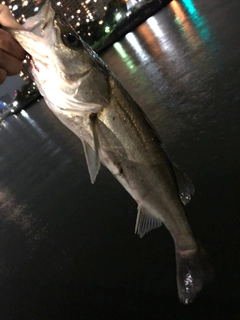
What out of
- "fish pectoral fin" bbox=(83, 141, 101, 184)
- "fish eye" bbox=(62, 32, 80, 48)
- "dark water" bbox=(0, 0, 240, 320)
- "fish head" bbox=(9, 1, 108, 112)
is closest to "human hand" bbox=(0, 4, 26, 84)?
"fish head" bbox=(9, 1, 108, 112)

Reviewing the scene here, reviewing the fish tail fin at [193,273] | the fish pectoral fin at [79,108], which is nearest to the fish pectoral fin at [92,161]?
the fish pectoral fin at [79,108]

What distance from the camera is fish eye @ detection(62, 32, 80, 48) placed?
2104 mm

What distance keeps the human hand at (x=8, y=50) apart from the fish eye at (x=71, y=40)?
320 mm

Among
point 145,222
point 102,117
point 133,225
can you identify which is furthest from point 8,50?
point 133,225

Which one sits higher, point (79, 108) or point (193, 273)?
point (79, 108)

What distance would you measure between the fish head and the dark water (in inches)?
151

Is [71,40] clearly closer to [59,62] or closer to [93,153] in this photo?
[59,62]

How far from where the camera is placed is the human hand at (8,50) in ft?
6.01

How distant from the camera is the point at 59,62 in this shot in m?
2.10

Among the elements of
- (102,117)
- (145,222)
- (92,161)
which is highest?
→ (102,117)

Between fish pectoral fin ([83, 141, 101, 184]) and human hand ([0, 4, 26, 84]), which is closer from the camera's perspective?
human hand ([0, 4, 26, 84])

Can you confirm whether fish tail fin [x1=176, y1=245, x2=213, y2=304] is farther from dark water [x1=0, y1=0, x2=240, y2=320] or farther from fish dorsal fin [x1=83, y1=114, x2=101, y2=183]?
dark water [x1=0, y1=0, x2=240, y2=320]

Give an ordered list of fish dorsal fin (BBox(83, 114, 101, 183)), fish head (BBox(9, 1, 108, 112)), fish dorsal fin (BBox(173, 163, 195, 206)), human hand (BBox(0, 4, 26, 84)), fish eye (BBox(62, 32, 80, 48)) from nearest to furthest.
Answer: human hand (BBox(0, 4, 26, 84)) → fish head (BBox(9, 1, 108, 112)) → fish eye (BBox(62, 32, 80, 48)) → fish dorsal fin (BBox(83, 114, 101, 183)) → fish dorsal fin (BBox(173, 163, 195, 206))

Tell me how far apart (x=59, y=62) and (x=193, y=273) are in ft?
7.37
